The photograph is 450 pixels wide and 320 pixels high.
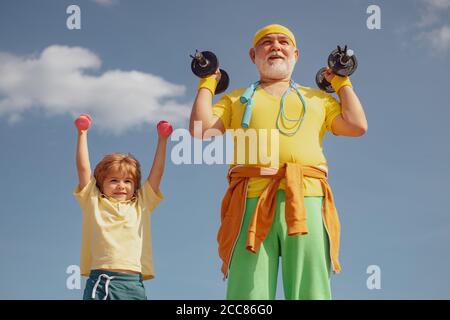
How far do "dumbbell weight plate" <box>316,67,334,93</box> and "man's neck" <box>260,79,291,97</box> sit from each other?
0.76ft

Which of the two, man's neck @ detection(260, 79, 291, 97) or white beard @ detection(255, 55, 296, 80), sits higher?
white beard @ detection(255, 55, 296, 80)

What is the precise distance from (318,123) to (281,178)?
0.47 metres

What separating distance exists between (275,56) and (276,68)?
0.08 m

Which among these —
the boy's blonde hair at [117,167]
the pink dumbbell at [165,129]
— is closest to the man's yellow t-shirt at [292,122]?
the pink dumbbell at [165,129]

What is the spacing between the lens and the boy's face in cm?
453

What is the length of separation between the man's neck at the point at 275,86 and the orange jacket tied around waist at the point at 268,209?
578 millimetres

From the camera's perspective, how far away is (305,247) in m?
4.04

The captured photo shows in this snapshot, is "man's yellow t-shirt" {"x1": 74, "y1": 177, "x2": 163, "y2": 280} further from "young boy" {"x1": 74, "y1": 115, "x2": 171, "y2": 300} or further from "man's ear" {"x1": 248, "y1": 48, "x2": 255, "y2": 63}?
"man's ear" {"x1": 248, "y1": 48, "x2": 255, "y2": 63}

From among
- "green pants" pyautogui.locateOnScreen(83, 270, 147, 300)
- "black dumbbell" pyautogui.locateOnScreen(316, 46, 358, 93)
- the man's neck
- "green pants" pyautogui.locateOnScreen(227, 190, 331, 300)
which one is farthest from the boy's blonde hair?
"black dumbbell" pyautogui.locateOnScreen(316, 46, 358, 93)

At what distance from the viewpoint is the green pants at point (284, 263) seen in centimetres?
397

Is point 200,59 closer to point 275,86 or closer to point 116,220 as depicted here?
point 275,86

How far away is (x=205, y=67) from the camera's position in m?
4.45

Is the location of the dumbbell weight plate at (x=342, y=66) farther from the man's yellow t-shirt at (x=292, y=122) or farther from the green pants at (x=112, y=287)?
the green pants at (x=112, y=287)
